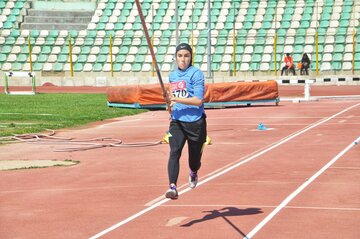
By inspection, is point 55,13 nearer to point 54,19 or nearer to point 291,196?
point 54,19

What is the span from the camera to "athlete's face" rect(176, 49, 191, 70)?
9570mm

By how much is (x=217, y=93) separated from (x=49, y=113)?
6.51 metres

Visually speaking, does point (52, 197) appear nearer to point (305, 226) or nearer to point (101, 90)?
point (305, 226)

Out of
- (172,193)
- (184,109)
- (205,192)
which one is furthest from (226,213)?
(205,192)

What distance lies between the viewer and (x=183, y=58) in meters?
9.59

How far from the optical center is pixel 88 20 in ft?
197

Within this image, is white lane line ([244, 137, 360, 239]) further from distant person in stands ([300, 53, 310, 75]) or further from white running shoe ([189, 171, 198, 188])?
distant person in stands ([300, 53, 310, 75])

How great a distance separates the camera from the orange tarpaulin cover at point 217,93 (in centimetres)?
3222

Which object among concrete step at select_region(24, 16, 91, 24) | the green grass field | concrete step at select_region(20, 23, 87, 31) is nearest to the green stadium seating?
concrete step at select_region(20, 23, 87, 31)

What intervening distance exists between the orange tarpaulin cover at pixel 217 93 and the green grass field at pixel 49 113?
2.33ft

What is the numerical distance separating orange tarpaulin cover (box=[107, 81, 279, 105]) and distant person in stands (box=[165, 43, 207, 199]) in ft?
73.0

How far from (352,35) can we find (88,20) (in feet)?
61.7

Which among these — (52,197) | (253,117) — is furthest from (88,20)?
(52,197)

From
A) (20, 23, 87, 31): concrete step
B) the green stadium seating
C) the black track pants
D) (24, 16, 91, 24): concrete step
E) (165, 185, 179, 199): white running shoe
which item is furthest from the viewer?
(24, 16, 91, 24): concrete step
